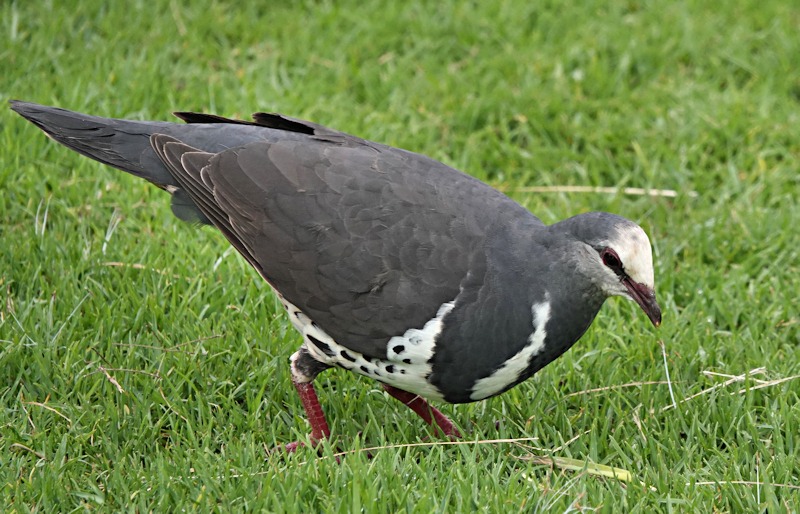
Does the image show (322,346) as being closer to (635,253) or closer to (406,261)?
(406,261)

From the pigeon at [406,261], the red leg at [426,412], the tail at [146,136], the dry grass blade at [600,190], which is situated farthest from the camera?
the dry grass blade at [600,190]

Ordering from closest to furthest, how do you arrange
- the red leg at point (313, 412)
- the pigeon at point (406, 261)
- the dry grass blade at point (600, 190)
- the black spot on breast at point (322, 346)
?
the pigeon at point (406, 261)
the black spot on breast at point (322, 346)
the red leg at point (313, 412)
the dry grass blade at point (600, 190)

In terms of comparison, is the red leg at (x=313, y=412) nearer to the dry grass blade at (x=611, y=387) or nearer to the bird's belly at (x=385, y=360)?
the bird's belly at (x=385, y=360)

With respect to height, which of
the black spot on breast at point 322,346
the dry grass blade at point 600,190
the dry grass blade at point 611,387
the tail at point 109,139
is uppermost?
the tail at point 109,139

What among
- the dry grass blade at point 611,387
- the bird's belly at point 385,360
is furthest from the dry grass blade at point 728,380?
the bird's belly at point 385,360

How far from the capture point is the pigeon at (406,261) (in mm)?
3670

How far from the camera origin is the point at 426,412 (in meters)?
4.17

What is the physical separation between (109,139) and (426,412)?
1.74 meters

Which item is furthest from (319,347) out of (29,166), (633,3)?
(633,3)

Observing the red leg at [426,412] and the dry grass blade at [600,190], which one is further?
the dry grass blade at [600,190]

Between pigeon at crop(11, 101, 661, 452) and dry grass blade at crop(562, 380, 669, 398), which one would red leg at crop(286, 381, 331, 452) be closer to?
pigeon at crop(11, 101, 661, 452)

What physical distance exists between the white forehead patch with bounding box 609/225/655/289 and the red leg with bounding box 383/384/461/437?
3.44 ft

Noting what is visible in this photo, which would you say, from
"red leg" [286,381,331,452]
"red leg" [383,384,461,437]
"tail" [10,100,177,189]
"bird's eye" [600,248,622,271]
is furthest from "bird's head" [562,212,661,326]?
"tail" [10,100,177,189]

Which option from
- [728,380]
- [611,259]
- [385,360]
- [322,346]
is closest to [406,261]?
[385,360]
